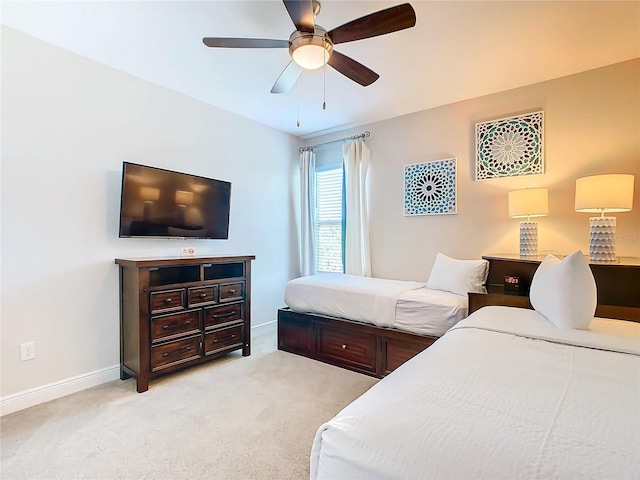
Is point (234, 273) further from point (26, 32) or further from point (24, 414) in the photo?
point (26, 32)

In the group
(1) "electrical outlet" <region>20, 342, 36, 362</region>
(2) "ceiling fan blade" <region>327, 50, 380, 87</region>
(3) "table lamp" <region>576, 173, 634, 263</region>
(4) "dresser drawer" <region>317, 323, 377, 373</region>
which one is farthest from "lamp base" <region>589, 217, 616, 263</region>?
(1) "electrical outlet" <region>20, 342, 36, 362</region>

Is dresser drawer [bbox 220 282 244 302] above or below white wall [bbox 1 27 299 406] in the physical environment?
below

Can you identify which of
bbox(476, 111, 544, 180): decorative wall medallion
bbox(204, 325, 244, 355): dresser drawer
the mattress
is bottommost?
bbox(204, 325, 244, 355): dresser drawer

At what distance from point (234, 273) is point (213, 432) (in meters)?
1.64

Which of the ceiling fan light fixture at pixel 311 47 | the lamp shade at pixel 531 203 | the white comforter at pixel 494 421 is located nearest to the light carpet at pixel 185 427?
the white comforter at pixel 494 421

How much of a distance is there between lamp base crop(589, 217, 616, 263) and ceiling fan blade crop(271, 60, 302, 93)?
235cm

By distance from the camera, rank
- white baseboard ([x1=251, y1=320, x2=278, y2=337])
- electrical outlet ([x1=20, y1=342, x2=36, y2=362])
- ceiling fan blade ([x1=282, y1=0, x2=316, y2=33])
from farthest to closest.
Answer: white baseboard ([x1=251, y1=320, x2=278, y2=337]) < electrical outlet ([x1=20, y1=342, x2=36, y2=362]) < ceiling fan blade ([x1=282, y1=0, x2=316, y2=33])

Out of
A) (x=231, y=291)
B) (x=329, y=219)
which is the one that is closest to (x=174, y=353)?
(x=231, y=291)

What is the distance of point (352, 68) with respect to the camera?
218 cm

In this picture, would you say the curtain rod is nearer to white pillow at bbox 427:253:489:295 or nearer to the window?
the window

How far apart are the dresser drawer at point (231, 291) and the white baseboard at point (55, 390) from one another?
1031 mm

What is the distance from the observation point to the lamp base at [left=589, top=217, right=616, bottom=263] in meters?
2.23

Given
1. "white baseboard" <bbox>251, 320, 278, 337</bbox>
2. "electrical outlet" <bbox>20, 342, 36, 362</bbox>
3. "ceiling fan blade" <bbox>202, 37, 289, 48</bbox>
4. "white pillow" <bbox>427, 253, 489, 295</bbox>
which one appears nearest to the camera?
"ceiling fan blade" <bbox>202, 37, 289, 48</bbox>

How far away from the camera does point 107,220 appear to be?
2.70 meters
